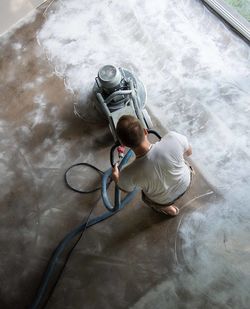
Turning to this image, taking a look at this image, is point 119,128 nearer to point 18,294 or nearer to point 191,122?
point 191,122

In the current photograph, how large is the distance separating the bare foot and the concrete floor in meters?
0.08

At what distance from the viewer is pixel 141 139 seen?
203 cm

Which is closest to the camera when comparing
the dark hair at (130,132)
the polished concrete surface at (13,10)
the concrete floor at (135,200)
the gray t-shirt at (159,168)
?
the dark hair at (130,132)

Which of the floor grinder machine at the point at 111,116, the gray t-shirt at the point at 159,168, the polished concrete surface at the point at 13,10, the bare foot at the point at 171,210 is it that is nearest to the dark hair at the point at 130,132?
the gray t-shirt at the point at 159,168

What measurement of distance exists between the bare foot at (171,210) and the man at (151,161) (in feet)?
1.21

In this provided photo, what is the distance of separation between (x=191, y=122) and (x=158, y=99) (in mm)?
388

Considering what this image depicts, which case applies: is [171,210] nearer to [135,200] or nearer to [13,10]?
[135,200]

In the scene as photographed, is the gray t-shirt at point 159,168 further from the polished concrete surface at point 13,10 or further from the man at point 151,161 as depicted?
the polished concrete surface at point 13,10

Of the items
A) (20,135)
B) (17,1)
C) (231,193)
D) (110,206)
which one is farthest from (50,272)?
(17,1)

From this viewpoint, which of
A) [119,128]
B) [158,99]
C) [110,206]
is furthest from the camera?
[158,99]

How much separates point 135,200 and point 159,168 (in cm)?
95

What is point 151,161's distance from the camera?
2.12 metres

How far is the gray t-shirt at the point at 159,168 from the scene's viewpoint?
7.00 ft

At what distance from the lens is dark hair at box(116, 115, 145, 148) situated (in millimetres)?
1998
